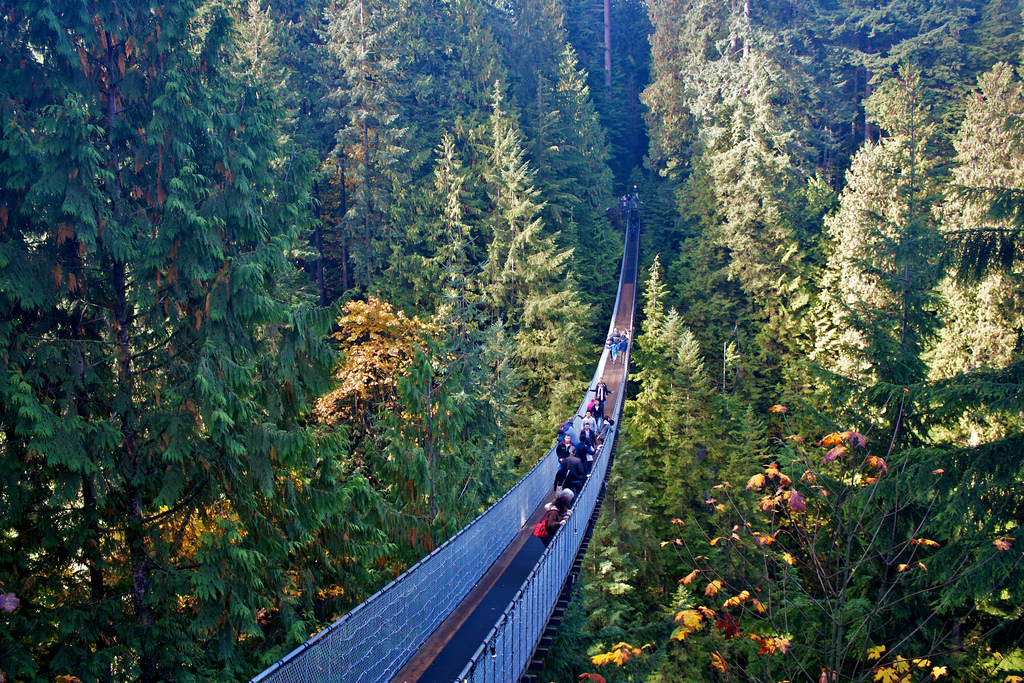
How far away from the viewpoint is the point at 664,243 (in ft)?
94.8

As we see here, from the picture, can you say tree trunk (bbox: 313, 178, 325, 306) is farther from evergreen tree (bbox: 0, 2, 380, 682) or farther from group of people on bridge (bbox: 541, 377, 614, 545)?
evergreen tree (bbox: 0, 2, 380, 682)

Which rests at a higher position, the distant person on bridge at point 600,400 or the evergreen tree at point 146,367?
the evergreen tree at point 146,367

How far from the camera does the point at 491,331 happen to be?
17.0 m

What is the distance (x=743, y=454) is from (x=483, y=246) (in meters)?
11.0

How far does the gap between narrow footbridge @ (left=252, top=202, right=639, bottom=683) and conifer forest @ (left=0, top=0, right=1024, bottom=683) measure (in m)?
0.95

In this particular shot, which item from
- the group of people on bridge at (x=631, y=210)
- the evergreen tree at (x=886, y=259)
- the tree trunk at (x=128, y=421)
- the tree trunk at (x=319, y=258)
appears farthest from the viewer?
the group of people on bridge at (x=631, y=210)

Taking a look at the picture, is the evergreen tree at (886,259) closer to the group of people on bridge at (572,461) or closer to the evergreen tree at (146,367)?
the group of people on bridge at (572,461)

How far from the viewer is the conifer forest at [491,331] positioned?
5.89 metres

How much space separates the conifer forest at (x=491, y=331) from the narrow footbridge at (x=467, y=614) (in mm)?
954

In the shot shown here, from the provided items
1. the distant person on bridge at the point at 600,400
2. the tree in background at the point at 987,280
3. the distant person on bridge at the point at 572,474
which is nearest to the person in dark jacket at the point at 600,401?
the distant person on bridge at the point at 600,400

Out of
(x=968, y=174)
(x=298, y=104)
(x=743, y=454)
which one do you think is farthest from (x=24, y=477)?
(x=968, y=174)

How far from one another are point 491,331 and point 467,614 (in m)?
11.1

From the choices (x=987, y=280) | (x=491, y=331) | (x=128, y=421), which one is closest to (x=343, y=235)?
(x=491, y=331)

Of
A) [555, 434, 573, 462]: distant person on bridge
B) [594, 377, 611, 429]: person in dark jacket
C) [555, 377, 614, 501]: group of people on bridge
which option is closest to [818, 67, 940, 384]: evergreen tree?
[555, 377, 614, 501]: group of people on bridge
